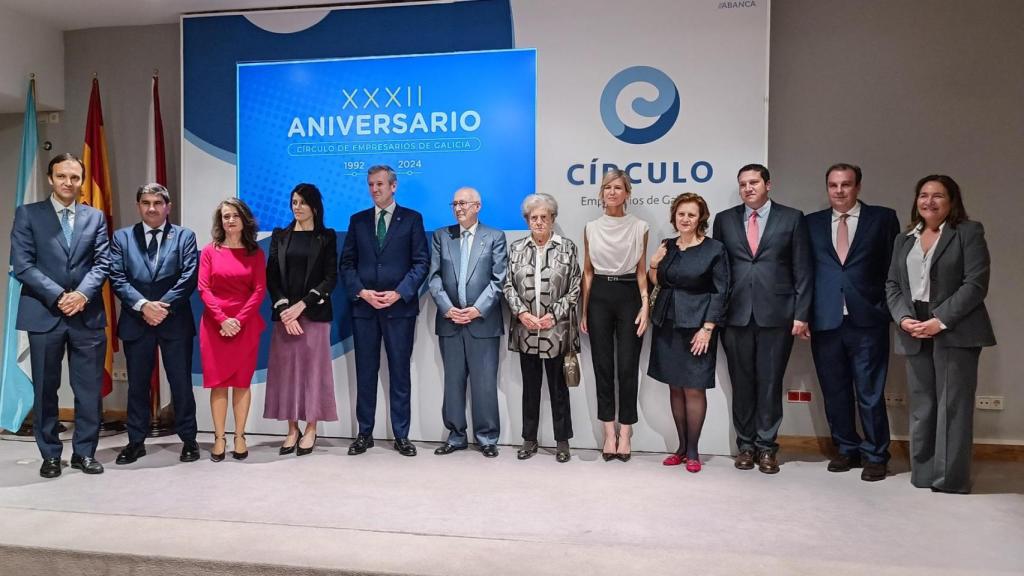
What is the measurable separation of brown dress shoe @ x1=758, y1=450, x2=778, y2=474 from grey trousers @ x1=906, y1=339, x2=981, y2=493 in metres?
0.74

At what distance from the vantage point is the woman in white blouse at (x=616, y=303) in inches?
186

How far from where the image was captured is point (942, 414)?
4043mm

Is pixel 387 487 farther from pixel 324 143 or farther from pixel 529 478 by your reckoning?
pixel 324 143

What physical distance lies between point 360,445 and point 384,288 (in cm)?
107

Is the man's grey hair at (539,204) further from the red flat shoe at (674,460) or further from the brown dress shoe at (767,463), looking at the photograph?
the brown dress shoe at (767,463)

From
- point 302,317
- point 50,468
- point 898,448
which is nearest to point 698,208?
point 898,448

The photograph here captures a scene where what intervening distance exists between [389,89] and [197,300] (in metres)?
2.13

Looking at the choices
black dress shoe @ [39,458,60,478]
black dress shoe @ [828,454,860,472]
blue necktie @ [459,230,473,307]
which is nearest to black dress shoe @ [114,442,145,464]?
black dress shoe @ [39,458,60,478]

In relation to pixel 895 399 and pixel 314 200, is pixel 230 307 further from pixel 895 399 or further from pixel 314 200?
pixel 895 399

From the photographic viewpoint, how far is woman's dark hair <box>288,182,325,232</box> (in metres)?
4.91

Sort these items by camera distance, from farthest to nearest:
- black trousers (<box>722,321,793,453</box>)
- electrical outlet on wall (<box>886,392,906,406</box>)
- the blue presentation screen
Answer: the blue presentation screen → electrical outlet on wall (<box>886,392,906,406</box>) → black trousers (<box>722,321,793,453</box>)

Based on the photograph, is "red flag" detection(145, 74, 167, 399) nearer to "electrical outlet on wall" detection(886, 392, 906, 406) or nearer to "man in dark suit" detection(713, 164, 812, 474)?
"man in dark suit" detection(713, 164, 812, 474)

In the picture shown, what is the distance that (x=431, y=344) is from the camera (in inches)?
208

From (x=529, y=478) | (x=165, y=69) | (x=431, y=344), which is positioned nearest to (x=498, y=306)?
(x=431, y=344)
